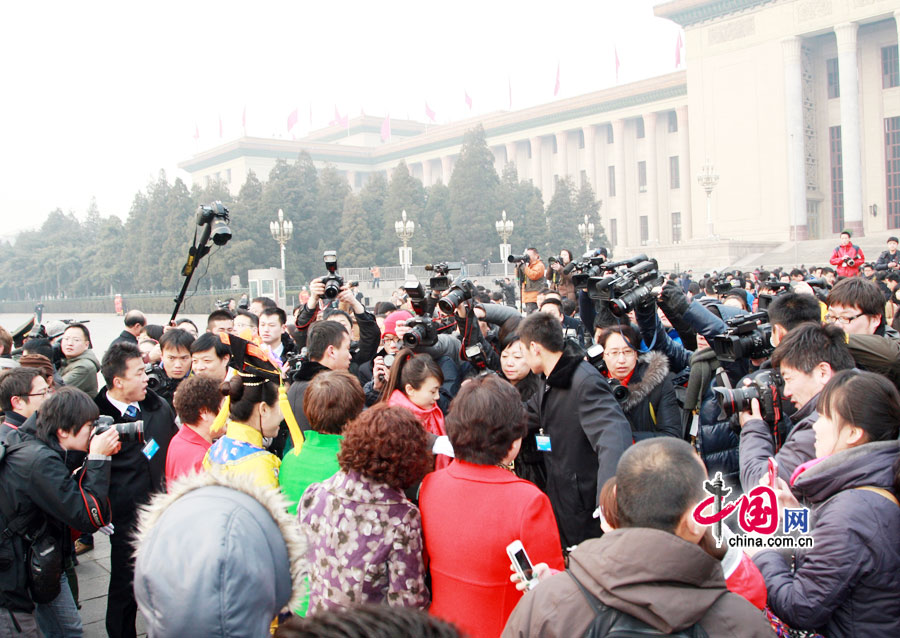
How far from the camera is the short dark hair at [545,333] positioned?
10.5 ft

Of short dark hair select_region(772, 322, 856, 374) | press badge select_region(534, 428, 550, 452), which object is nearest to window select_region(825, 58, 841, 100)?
short dark hair select_region(772, 322, 856, 374)

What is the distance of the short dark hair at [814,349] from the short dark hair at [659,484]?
4.56 feet

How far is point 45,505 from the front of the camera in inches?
121

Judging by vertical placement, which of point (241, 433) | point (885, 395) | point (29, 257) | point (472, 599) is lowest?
point (472, 599)

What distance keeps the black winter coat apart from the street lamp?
35.0m

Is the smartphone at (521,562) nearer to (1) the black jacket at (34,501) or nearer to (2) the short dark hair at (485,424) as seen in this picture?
(2) the short dark hair at (485,424)

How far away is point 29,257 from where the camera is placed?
148ft

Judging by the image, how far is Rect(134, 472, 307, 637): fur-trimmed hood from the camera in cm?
128

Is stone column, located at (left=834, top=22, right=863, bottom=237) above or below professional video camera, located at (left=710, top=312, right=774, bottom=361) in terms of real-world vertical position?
above

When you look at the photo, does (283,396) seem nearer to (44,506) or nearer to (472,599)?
(44,506)

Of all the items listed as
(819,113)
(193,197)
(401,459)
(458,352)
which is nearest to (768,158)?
(819,113)

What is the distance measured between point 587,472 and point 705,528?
1520 mm

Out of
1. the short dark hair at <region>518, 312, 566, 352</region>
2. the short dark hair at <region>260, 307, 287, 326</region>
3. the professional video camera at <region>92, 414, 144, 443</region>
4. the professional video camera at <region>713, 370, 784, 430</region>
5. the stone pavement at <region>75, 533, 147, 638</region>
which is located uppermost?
the short dark hair at <region>260, 307, 287, 326</region>

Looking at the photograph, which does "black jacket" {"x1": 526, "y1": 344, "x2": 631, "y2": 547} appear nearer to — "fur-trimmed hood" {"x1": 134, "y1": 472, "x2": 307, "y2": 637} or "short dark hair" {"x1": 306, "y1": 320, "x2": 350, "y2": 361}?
"short dark hair" {"x1": 306, "y1": 320, "x2": 350, "y2": 361}
